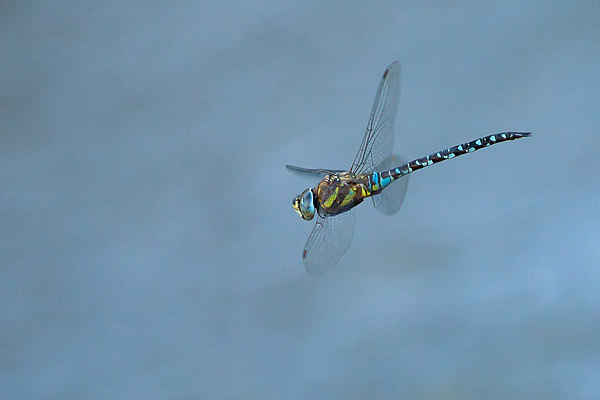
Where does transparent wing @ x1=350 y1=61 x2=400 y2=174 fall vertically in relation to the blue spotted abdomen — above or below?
above

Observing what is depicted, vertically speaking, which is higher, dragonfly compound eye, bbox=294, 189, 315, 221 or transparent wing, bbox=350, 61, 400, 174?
transparent wing, bbox=350, 61, 400, 174

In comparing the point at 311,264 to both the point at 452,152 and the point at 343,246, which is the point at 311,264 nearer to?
the point at 343,246

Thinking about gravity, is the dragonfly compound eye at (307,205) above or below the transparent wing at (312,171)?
below

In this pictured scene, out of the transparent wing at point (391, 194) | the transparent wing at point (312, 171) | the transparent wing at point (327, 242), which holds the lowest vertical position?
the transparent wing at point (327, 242)

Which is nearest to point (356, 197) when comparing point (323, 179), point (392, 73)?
point (323, 179)

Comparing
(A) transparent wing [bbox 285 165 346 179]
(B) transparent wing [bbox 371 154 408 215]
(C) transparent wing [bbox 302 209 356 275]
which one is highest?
(A) transparent wing [bbox 285 165 346 179]

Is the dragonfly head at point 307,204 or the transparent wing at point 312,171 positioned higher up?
the transparent wing at point 312,171

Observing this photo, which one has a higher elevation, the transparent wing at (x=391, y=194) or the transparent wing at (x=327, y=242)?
the transparent wing at (x=391, y=194)
